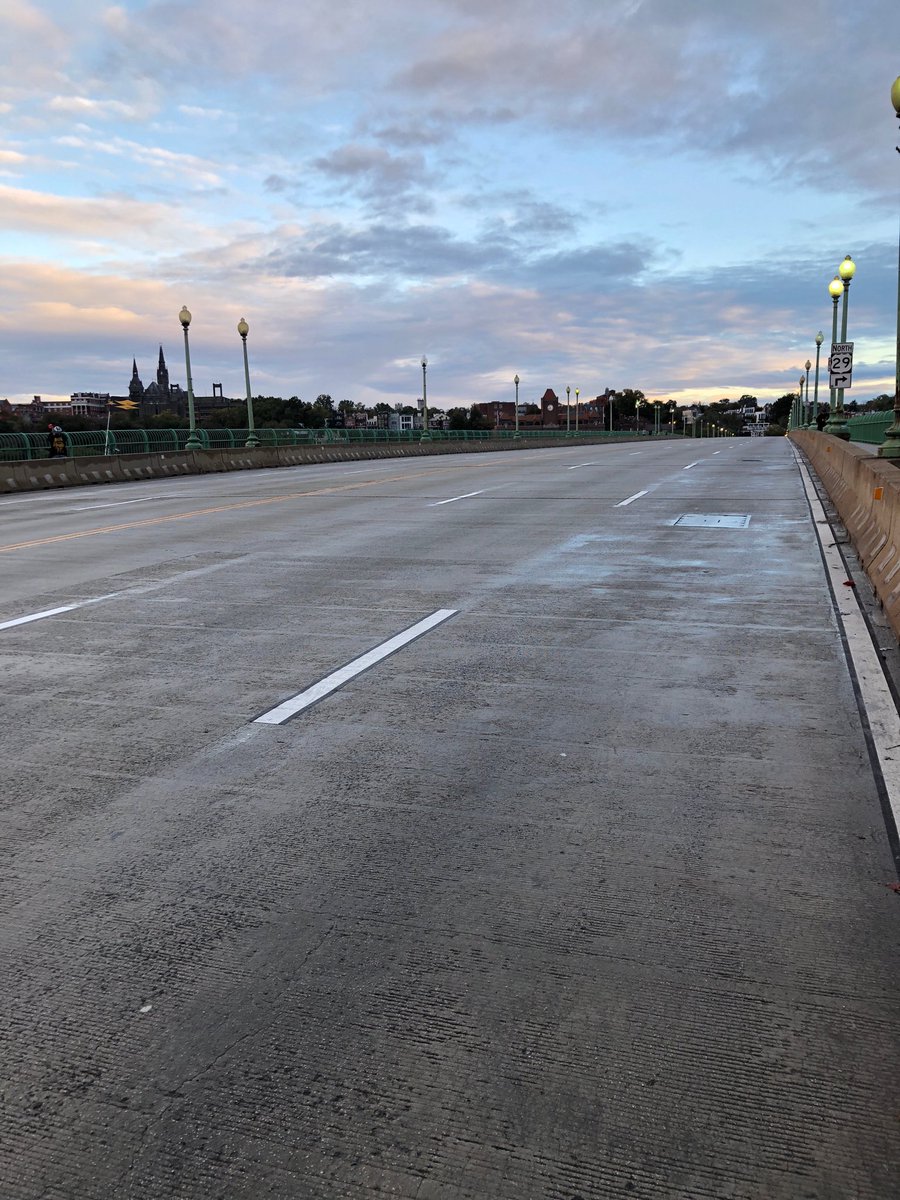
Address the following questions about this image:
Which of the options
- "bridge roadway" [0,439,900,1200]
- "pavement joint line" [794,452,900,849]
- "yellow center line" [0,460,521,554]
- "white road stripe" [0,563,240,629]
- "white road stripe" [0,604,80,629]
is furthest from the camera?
"yellow center line" [0,460,521,554]

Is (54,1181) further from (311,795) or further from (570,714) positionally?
(570,714)

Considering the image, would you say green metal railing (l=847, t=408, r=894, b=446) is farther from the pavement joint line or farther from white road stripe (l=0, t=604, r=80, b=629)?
white road stripe (l=0, t=604, r=80, b=629)

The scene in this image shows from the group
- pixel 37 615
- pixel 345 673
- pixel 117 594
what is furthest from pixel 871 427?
pixel 345 673

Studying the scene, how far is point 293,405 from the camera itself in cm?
16525

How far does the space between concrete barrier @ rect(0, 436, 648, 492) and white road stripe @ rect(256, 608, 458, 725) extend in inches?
914

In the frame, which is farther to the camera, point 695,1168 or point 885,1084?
point 885,1084

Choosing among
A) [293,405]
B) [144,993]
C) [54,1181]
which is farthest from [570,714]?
[293,405]

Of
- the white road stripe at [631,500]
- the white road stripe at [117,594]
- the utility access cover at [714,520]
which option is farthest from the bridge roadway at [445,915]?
the white road stripe at [631,500]

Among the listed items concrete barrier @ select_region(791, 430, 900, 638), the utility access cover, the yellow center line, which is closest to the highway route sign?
concrete barrier @ select_region(791, 430, 900, 638)

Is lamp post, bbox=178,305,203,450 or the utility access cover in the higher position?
lamp post, bbox=178,305,203,450

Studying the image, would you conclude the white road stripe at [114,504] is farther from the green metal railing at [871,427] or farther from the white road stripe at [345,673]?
the green metal railing at [871,427]

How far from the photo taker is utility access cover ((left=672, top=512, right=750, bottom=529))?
1570 cm

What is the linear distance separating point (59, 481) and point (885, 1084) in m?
31.0

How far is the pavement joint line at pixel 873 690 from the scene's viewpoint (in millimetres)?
5145
